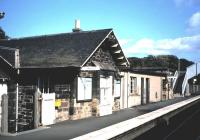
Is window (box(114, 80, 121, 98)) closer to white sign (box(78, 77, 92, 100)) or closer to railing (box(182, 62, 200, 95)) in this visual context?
white sign (box(78, 77, 92, 100))

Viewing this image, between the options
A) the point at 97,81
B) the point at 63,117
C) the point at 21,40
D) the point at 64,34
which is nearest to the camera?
the point at 63,117

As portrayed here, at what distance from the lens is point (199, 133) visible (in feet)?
48.3

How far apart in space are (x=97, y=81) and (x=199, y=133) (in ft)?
22.3

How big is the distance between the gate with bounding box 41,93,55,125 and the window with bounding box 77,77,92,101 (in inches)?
103

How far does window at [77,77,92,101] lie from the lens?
18.1 m

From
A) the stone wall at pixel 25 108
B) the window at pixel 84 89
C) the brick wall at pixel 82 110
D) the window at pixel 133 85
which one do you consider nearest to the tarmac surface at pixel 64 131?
the brick wall at pixel 82 110


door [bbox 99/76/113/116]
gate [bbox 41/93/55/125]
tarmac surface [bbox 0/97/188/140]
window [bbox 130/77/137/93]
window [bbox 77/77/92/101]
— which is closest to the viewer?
tarmac surface [bbox 0/97/188/140]

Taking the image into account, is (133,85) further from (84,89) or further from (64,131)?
(64,131)

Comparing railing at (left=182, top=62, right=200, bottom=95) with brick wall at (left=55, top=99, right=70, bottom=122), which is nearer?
brick wall at (left=55, top=99, right=70, bottom=122)

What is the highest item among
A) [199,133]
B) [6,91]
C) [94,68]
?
[94,68]

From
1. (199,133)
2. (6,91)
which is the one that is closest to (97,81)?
(6,91)

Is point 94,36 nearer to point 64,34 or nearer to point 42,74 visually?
point 64,34

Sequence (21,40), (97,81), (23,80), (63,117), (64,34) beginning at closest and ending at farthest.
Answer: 1. (63,117)
2. (23,80)
3. (97,81)
4. (64,34)
5. (21,40)

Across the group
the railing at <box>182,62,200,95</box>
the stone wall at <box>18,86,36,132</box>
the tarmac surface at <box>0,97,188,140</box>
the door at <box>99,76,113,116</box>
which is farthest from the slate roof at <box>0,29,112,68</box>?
the railing at <box>182,62,200,95</box>
